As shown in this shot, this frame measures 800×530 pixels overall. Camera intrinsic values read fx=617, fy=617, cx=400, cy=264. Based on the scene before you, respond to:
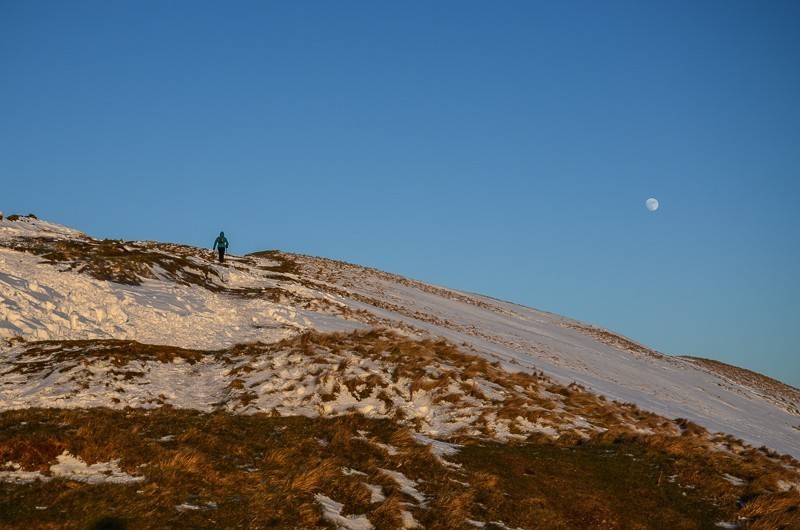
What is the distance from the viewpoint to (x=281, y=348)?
78.1 ft

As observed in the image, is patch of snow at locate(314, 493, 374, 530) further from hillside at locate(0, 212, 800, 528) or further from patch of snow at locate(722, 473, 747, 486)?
patch of snow at locate(722, 473, 747, 486)

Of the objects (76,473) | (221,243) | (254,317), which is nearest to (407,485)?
(76,473)

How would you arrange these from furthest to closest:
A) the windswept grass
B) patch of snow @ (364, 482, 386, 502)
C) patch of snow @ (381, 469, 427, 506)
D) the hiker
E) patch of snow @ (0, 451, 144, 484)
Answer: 1. the hiker
2. patch of snow @ (381, 469, 427, 506)
3. patch of snow @ (364, 482, 386, 502)
4. patch of snow @ (0, 451, 144, 484)
5. the windswept grass

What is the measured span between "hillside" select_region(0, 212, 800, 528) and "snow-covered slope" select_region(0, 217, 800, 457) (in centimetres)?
16

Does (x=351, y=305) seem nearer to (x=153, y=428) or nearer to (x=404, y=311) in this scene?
(x=404, y=311)

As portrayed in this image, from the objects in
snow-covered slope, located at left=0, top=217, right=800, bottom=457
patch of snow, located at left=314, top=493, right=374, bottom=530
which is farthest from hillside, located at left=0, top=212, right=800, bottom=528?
snow-covered slope, located at left=0, top=217, right=800, bottom=457

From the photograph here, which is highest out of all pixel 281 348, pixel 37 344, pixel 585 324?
pixel 585 324

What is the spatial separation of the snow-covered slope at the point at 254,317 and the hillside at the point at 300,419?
158 millimetres

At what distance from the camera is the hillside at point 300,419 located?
38.8 feet

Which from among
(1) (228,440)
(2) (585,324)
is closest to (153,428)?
(1) (228,440)

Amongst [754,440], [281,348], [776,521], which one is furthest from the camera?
[754,440]

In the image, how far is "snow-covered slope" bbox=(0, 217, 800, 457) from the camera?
24875 millimetres

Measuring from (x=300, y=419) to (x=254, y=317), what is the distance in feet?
41.1

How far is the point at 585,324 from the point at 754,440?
1774 inches
